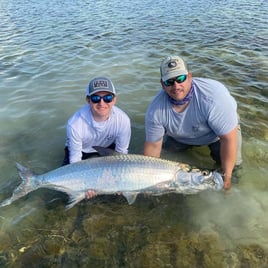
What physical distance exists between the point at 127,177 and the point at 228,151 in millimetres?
1387

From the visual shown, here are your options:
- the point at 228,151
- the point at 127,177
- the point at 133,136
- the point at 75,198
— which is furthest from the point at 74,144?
the point at 228,151

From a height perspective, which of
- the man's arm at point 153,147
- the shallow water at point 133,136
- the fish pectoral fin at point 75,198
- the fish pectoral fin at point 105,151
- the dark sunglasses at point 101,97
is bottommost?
the shallow water at point 133,136

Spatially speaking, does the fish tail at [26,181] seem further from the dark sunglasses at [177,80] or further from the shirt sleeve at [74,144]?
the dark sunglasses at [177,80]

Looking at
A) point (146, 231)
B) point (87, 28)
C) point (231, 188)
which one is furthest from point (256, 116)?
point (87, 28)

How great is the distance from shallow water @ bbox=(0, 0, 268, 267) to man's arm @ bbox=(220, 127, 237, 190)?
389 millimetres

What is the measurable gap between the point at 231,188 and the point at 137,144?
1.93m

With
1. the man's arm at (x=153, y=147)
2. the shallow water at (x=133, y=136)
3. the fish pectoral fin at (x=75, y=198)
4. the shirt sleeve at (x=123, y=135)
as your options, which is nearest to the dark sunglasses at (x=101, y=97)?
the shirt sleeve at (x=123, y=135)

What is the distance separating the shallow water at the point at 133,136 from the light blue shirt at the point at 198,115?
2.86 feet

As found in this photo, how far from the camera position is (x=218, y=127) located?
434 cm

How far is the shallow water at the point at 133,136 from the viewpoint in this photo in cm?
396

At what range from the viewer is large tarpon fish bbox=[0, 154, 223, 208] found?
4.11 metres

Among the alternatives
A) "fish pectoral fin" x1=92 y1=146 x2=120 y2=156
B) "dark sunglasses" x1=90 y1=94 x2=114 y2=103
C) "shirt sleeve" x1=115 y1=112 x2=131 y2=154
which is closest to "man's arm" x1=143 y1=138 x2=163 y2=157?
"shirt sleeve" x1=115 y1=112 x2=131 y2=154

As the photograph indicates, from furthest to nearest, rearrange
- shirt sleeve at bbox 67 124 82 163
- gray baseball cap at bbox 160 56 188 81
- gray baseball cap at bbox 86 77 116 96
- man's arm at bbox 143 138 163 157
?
1. man's arm at bbox 143 138 163 157
2. shirt sleeve at bbox 67 124 82 163
3. gray baseball cap at bbox 86 77 116 96
4. gray baseball cap at bbox 160 56 188 81

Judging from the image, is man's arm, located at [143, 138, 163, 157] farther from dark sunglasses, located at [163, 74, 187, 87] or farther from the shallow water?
dark sunglasses, located at [163, 74, 187, 87]
